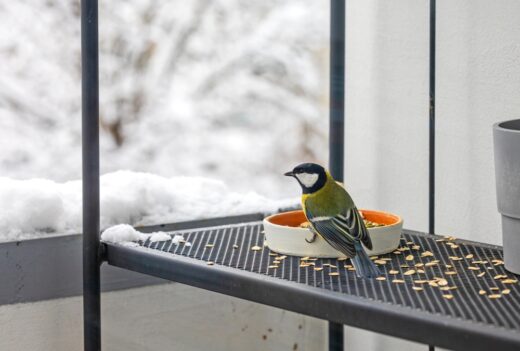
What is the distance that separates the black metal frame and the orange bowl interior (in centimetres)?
16

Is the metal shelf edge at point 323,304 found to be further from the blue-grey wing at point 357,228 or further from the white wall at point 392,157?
the white wall at point 392,157

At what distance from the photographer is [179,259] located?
0.86 m

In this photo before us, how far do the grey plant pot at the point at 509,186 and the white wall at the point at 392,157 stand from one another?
0.37 m

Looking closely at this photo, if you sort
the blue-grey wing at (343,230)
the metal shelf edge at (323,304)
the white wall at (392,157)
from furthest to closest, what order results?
1. the white wall at (392,157)
2. the blue-grey wing at (343,230)
3. the metal shelf edge at (323,304)

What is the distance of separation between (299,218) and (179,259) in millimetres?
197

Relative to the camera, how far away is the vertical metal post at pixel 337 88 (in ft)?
4.13

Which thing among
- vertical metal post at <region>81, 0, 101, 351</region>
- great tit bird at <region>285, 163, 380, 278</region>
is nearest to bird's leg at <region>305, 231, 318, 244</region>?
great tit bird at <region>285, 163, 380, 278</region>

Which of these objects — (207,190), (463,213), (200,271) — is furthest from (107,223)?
(463,213)

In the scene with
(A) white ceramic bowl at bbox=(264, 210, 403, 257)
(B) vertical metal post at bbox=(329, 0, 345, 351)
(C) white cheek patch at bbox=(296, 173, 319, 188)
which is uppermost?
(B) vertical metal post at bbox=(329, 0, 345, 351)

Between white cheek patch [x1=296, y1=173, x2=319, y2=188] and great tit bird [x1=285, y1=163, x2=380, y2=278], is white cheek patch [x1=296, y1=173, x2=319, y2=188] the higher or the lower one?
the higher one

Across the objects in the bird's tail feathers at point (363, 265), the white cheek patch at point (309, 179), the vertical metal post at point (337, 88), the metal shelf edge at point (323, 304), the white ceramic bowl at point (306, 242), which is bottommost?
the metal shelf edge at point (323, 304)

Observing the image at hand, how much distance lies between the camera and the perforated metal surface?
0.66 metres

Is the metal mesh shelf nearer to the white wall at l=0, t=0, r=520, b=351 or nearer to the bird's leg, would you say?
the bird's leg

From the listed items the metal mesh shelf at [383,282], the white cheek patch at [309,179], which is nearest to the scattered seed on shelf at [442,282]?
the metal mesh shelf at [383,282]
